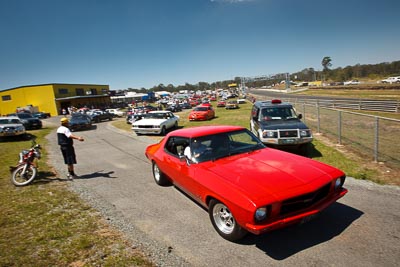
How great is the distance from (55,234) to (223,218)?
2816 mm

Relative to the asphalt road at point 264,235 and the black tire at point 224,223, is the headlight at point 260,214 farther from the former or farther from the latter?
the asphalt road at point 264,235

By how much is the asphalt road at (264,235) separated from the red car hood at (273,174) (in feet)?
2.16

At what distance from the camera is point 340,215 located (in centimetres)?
398

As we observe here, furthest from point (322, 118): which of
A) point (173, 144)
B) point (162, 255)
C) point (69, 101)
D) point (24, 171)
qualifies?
point (69, 101)

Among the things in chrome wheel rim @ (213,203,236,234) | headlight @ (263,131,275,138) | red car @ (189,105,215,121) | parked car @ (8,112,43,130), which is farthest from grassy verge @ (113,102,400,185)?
parked car @ (8,112,43,130)

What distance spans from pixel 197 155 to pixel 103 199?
265 centimetres

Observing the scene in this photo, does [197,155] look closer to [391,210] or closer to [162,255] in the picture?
[162,255]

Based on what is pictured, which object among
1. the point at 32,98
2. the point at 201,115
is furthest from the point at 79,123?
the point at 32,98

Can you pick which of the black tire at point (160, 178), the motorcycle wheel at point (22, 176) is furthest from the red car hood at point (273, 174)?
the motorcycle wheel at point (22, 176)

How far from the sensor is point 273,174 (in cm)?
346

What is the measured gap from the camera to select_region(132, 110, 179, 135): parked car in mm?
14539

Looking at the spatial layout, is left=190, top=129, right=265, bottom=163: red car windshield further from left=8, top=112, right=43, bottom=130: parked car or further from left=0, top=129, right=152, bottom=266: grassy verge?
left=8, top=112, right=43, bottom=130: parked car

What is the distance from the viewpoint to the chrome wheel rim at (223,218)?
3441mm

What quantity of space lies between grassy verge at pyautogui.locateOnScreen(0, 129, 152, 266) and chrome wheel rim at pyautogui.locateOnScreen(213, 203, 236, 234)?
1180 mm
